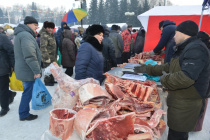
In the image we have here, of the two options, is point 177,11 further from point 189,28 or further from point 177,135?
point 177,135

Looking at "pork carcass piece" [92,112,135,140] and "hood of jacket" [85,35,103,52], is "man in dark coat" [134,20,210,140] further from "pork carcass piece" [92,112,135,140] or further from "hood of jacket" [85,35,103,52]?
"hood of jacket" [85,35,103,52]

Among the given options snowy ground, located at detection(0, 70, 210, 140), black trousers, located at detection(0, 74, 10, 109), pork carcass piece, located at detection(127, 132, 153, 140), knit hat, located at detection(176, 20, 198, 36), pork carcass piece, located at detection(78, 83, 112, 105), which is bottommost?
snowy ground, located at detection(0, 70, 210, 140)

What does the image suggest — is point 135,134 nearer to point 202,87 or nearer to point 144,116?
point 144,116

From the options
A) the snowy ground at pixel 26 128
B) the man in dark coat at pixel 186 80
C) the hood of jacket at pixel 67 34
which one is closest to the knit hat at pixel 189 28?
the man in dark coat at pixel 186 80

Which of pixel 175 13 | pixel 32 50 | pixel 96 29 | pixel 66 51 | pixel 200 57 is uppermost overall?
pixel 175 13

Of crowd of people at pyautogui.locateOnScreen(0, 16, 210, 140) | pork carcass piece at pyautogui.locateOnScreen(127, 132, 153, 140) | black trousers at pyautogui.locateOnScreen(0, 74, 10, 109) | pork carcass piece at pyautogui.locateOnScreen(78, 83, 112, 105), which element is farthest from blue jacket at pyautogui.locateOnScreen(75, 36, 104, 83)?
black trousers at pyautogui.locateOnScreen(0, 74, 10, 109)

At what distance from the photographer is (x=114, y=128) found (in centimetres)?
114

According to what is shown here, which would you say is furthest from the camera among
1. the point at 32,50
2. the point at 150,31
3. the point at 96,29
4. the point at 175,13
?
the point at 150,31

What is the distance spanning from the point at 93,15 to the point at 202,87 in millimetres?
45205

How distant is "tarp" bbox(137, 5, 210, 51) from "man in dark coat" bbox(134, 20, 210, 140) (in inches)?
164

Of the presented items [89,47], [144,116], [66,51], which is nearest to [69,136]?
[144,116]

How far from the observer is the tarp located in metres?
5.42

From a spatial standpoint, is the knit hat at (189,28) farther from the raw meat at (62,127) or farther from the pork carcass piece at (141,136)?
the raw meat at (62,127)

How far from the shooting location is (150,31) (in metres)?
6.18
